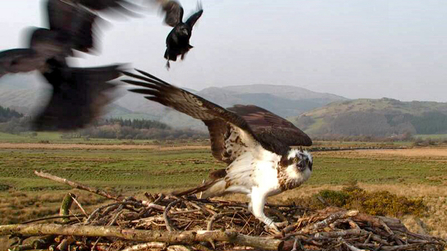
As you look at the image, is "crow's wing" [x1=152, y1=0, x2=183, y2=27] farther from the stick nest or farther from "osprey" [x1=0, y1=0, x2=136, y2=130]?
the stick nest

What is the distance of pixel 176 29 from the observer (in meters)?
4.45

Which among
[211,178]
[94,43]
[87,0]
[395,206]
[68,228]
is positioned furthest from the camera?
[395,206]

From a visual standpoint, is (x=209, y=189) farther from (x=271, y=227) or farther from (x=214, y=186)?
(x=271, y=227)

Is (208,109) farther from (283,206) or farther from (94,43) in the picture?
(283,206)

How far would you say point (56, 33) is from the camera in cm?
298

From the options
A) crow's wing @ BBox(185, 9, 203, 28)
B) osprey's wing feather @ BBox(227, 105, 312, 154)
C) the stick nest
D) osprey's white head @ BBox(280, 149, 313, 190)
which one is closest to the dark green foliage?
osprey's wing feather @ BBox(227, 105, 312, 154)

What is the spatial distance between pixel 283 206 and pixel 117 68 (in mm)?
3535

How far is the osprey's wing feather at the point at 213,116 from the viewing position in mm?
3861

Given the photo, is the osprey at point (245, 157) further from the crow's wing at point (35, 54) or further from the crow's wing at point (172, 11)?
the crow's wing at point (35, 54)

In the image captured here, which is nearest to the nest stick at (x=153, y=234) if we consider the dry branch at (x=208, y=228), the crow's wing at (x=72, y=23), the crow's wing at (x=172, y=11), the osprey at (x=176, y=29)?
the dry branch at (x=208, y=228)

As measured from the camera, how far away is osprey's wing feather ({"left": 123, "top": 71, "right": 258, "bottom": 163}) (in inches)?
152

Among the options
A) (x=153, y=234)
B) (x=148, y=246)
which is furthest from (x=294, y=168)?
(x=153, y=234)

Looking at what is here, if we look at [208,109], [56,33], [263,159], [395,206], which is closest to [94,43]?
[56,33]

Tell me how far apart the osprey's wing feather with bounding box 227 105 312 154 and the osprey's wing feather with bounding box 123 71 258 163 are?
259mm
